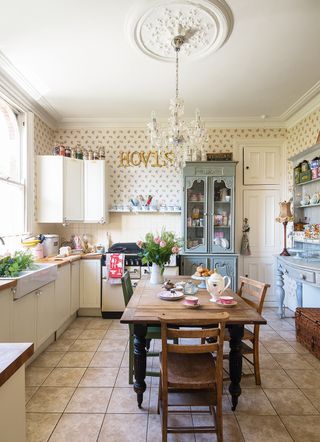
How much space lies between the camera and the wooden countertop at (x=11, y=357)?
32.5 inches

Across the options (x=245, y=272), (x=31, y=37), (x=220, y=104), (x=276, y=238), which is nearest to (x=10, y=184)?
(x=31, y=37)

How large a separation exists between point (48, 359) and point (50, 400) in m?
0.68

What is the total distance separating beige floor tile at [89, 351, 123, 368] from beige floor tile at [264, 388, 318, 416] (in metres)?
1.39

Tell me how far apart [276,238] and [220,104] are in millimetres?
2274

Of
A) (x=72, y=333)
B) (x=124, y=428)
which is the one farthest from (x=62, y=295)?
(x=124, y=428)

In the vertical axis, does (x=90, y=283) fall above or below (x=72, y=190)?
below

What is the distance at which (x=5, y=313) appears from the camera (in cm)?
206

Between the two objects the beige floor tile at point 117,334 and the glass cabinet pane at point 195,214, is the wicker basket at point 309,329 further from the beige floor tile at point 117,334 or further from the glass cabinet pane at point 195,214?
the beige floor tile at point 117,334

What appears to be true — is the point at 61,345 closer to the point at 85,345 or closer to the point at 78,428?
the point at 85,345

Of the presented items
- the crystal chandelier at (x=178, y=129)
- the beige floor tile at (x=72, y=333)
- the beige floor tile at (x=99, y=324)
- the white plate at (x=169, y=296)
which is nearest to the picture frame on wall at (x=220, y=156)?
the crystal chandelier at (x=178, y=129)

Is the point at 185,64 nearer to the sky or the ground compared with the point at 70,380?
nearer to the sky

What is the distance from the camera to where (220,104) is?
12.3ft

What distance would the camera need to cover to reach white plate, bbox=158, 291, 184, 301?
216 centimetres

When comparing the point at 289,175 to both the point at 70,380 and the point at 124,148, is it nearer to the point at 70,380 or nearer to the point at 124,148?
the point at 124,148
